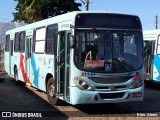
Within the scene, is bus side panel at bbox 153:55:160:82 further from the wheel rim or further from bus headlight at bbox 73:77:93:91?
bus headlight at bbox 73:77:93:91

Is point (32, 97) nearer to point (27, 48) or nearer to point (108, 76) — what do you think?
point (27, 48)

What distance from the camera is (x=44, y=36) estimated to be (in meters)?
12.7

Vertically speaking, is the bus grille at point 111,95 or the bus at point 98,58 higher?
the bus at point 98,58

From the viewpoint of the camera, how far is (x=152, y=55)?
17.0 metres

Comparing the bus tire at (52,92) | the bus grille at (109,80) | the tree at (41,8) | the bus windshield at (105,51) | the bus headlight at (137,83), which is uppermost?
the tree at (41,8)

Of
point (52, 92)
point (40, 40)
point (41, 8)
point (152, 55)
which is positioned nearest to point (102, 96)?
point (52, 92)

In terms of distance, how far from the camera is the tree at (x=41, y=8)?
107 ft

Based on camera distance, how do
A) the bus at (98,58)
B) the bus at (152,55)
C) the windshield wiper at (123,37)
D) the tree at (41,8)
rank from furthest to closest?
the tree at (41,8) → the bus at (152,55) → the windshield wiper at (123,37) → the bus at (98,58)

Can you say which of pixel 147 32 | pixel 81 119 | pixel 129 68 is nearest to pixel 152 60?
pixel 147 32

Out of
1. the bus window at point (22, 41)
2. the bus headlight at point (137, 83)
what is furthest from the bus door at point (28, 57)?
the bus headlight at point (137, 83)

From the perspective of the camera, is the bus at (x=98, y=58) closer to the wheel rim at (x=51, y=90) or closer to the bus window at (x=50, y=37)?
the wheel rim at (x=51, y=90)

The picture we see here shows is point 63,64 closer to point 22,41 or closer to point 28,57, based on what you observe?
point 28,57

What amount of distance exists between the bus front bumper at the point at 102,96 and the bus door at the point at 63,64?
640 millimetres

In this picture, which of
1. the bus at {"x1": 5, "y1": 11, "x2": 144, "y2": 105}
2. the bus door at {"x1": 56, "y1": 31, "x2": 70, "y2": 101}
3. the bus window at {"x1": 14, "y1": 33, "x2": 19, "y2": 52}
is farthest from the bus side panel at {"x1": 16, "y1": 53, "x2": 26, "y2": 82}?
the bus door at {"x1": 56, "y1": 31, "x2": 70, "y2": 101}
